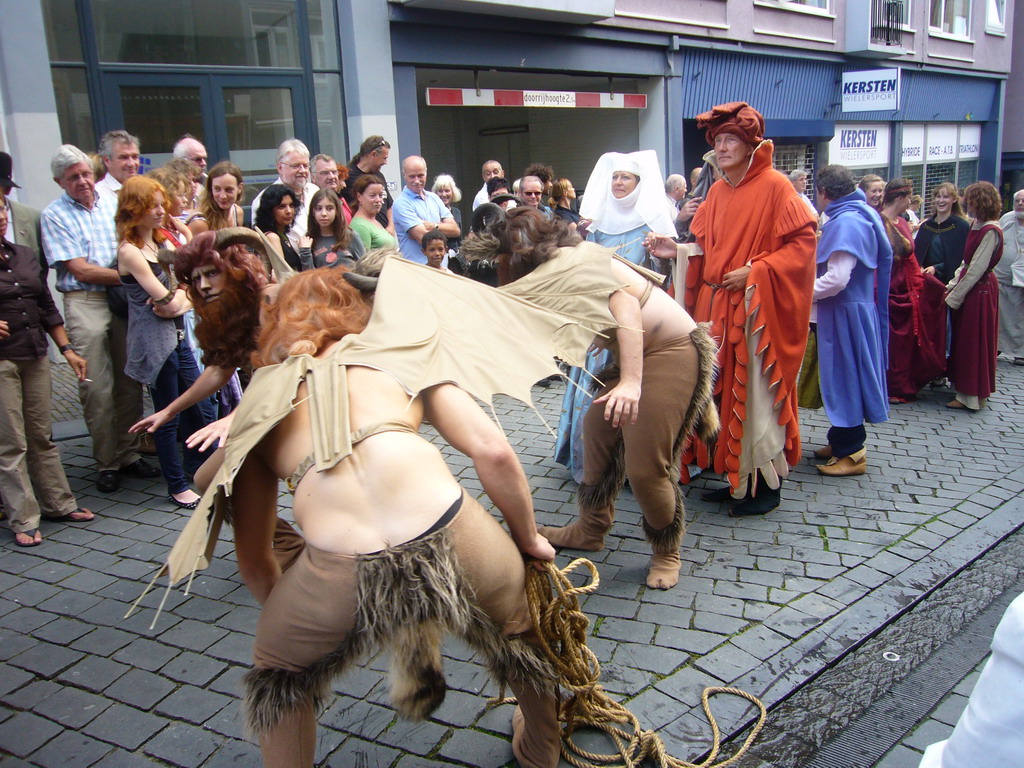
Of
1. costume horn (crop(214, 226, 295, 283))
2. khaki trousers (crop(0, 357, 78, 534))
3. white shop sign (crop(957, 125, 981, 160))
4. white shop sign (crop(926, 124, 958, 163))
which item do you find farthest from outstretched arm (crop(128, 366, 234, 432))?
white shop sign (crop(957, 125, 981, 160))

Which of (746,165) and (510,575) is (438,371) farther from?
(746,165)

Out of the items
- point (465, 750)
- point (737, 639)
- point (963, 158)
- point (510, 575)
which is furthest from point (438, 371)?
point (963, 158)

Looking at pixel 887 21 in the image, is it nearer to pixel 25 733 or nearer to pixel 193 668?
pixel 193 668

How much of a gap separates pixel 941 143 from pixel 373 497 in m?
24.6

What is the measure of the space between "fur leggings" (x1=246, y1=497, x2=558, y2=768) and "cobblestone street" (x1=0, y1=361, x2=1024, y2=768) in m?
0.70

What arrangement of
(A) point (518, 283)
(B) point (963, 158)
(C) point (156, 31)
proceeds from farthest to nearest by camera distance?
(B) point (963, 158)
(C) point (156, 31)
(A) point (518, 283)

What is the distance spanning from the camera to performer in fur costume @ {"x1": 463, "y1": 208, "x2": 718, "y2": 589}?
2953mm

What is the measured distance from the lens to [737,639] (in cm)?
321

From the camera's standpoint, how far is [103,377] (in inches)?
198

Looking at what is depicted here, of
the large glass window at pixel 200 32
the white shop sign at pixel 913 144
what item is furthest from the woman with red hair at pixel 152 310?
the white shop sign at pixel 913 144

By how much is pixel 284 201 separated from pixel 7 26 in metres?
4.62

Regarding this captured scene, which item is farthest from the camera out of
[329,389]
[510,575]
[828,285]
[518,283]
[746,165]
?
[828,285]

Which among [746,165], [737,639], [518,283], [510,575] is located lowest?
[737,639]

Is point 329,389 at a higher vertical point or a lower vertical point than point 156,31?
lower
